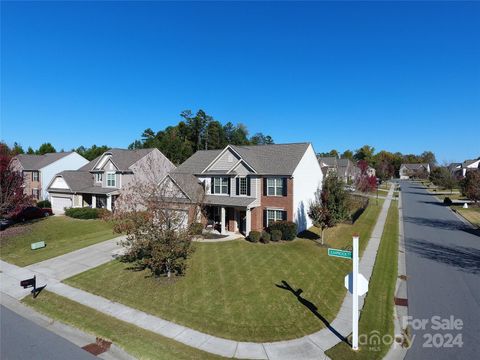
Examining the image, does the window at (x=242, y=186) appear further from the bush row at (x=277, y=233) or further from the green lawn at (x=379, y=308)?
the green lawn at (x=379, y=308)

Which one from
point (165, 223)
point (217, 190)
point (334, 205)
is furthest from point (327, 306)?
point (217, 190)

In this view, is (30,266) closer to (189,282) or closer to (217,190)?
(189,282)

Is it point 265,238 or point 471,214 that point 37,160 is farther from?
point 471,214

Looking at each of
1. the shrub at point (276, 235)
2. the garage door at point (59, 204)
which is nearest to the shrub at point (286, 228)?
the shrub at point (276, 235)

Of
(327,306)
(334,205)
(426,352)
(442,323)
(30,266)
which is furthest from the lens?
(334,205)

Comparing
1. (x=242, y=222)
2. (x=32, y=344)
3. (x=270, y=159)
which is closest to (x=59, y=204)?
(x=242, y=222)

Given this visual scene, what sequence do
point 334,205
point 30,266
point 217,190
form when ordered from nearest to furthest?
point 30,266
point 334,205
point 217,190
